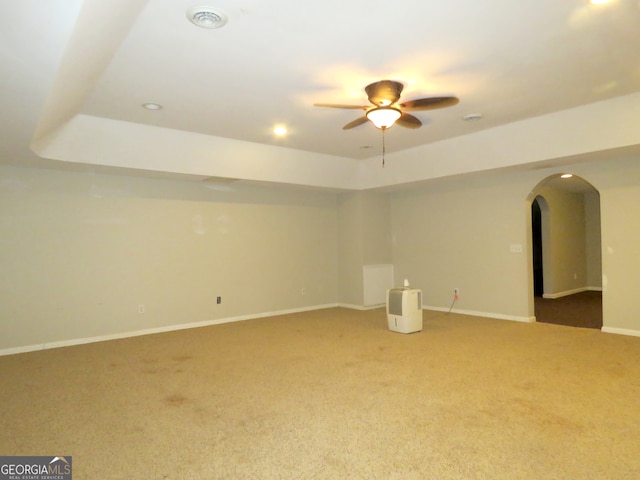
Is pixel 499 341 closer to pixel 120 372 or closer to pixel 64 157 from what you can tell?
pixel 120 372

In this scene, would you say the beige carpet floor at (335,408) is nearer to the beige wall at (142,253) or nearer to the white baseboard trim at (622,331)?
the white baseboard trim at (622,331)

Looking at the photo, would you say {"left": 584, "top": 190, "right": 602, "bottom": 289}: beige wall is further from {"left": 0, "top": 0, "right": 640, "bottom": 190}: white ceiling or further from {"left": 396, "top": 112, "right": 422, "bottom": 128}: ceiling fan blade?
{"left": 396, "top": 112, "right": 422, "bottom": 128}: ceiling fan blade

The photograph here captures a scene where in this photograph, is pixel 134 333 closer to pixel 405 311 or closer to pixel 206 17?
pixel 405 311

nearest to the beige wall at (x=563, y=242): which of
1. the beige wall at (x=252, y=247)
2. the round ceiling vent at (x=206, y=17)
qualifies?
the beige wall at (x=252, y=247)

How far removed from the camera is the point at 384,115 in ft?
12.3

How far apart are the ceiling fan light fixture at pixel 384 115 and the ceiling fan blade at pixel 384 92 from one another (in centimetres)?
6

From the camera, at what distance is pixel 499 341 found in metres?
5.03

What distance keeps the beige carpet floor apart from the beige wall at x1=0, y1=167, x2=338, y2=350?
1.92 ft

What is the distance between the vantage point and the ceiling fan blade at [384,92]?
368 cm

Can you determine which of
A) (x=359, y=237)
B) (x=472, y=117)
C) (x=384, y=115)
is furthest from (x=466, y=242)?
(x=384, y=115)

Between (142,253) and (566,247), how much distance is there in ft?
27.7

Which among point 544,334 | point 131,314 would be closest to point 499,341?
A: point 544,334

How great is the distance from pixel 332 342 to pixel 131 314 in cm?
277

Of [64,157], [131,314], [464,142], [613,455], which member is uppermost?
[464,142]
